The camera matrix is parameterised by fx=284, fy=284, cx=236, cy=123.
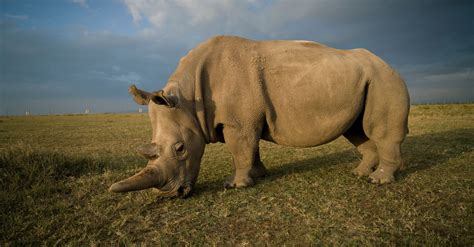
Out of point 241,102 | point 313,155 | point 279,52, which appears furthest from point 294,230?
point 313,155

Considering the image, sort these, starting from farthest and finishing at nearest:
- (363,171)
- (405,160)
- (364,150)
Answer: (405,160) < (364,150) < (363,171)

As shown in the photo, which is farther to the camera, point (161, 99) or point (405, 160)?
point (405, 160)

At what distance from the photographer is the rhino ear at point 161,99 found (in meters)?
3.72

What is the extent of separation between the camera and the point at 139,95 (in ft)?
12.8

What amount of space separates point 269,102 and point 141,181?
2.19 meters

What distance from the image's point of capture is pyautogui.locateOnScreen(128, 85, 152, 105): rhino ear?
12.6 ft

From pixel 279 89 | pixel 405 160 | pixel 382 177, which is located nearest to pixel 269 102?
pixel 279 89

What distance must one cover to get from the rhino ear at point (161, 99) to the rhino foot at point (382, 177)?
10.7 feet

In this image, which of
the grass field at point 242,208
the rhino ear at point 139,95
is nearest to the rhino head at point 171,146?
the rhino ear at point 139,95

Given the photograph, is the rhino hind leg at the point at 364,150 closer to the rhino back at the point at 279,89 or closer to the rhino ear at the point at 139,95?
the rhino back at the point at 279,89

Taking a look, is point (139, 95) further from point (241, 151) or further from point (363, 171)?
point (363, 171)

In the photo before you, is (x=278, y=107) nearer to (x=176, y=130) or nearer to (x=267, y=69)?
(x=267, y=69)

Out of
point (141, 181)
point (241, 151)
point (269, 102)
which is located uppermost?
point (269, 102)

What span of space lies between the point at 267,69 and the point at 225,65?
67 centimetres
